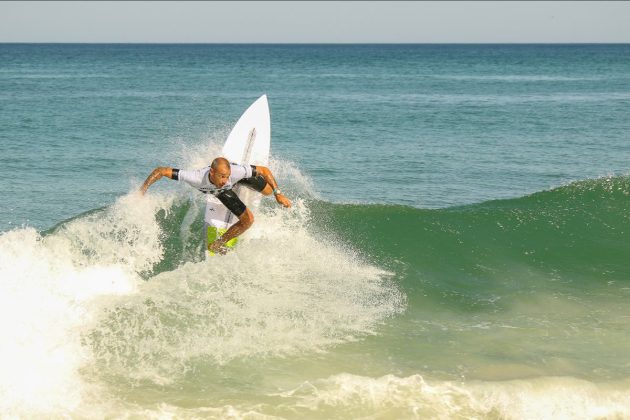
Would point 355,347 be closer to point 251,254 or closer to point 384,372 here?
point 384,372

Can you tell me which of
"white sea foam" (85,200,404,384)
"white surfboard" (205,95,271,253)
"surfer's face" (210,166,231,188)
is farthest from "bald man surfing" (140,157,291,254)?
"white surfboard" (205,95,271,253)

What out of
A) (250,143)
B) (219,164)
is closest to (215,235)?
(219,164)

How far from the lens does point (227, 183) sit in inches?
369

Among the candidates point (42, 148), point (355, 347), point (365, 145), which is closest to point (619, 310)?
point (355, 347)

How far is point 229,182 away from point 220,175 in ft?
1.54

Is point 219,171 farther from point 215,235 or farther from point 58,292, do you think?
point 58,292

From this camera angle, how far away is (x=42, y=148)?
22.7 metres

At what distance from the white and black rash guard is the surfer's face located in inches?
6.9

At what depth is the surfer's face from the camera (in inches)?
351

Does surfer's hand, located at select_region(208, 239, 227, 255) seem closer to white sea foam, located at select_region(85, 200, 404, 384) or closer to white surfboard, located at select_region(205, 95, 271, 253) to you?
white sea foam, located at select_region(85, 200, 404, 384)

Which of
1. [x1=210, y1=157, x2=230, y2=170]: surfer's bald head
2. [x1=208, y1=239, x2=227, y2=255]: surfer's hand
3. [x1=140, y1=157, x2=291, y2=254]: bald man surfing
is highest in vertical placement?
[x1=210, y1=157, x2=230, y2=170]: surfer's bald head

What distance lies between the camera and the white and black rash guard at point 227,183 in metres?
9.17

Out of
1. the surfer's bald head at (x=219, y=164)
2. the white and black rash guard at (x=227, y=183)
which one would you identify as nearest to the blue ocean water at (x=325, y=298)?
the white and black rash guard at (x=227, y=183)

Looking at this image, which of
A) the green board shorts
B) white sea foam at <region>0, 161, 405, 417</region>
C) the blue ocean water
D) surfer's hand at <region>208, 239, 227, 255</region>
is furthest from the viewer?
the green board shorts
